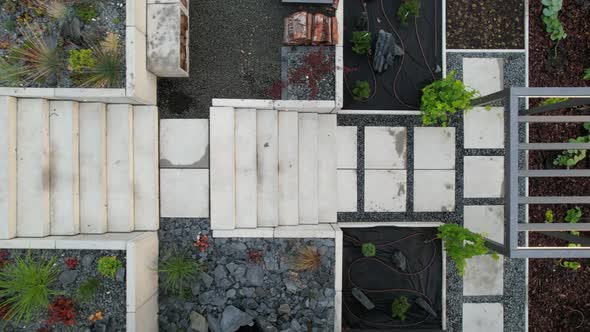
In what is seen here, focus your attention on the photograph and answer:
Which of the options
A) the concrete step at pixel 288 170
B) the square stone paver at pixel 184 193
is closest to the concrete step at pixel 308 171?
the concrete step at pixel 288 170

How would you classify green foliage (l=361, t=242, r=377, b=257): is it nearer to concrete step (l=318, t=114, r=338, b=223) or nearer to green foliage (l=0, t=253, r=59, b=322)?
concrete step (l=318, t=114, r=338, b=223)

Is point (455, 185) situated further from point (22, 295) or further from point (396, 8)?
point (22, 295)

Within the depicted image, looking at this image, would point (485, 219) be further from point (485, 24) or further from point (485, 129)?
point (485, 24)

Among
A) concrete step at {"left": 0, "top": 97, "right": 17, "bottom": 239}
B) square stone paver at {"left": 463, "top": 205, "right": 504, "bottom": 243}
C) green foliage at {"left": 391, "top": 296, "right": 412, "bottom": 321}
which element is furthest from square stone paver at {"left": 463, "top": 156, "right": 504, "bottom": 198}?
concrete step at {"left": 0, "top": 97, "right": 17, "bottom": 239}

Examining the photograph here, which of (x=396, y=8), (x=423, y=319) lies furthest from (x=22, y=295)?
(x=396, y=8)

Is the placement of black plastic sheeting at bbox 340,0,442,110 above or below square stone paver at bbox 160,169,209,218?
above

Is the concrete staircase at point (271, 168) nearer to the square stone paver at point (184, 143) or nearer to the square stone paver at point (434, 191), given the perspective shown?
the square stone paver at point (184, 143)
